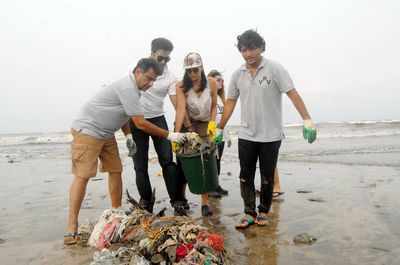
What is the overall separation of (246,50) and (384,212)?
2409mm

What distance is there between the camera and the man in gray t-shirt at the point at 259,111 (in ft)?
11.6

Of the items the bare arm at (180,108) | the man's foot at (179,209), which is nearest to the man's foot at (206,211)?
the man's foot at (179,209)

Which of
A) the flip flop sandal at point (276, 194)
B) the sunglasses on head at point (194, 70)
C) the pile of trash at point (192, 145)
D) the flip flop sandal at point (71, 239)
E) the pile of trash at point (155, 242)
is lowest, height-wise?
the flip flop sandal at point (276, 194)

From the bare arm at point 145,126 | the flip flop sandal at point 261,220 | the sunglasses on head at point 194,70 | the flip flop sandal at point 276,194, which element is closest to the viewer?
the bare arm at point 145,126

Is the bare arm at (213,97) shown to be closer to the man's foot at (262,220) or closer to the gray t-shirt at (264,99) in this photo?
the gray t-shirt at (264,99)


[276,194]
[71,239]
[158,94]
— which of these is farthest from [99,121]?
[276,194]

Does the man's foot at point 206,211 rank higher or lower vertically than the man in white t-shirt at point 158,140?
lower

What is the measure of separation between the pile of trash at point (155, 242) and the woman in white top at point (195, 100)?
120 centimetres

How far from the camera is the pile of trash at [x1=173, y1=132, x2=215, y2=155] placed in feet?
12.6

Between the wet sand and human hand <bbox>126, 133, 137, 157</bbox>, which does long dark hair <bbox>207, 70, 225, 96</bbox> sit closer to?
the wet sand

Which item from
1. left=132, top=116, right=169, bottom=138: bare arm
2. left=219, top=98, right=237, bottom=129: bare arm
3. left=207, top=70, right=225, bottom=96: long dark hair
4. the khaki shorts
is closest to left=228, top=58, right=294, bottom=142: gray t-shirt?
left=219, top=98, right=237, bottom=129: bare arm

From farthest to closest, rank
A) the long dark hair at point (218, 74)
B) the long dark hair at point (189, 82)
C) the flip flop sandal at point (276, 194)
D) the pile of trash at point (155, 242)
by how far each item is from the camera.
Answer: the long dark hair at point (218, 74) < the flip flop sandal at point (276, 194) < the long dark hair at point (189, 82) < the pile of trash at point (155, 242)

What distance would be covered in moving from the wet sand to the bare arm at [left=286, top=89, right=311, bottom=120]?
1.12 metres

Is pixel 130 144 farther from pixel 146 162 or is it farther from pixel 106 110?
pixel 106 110
